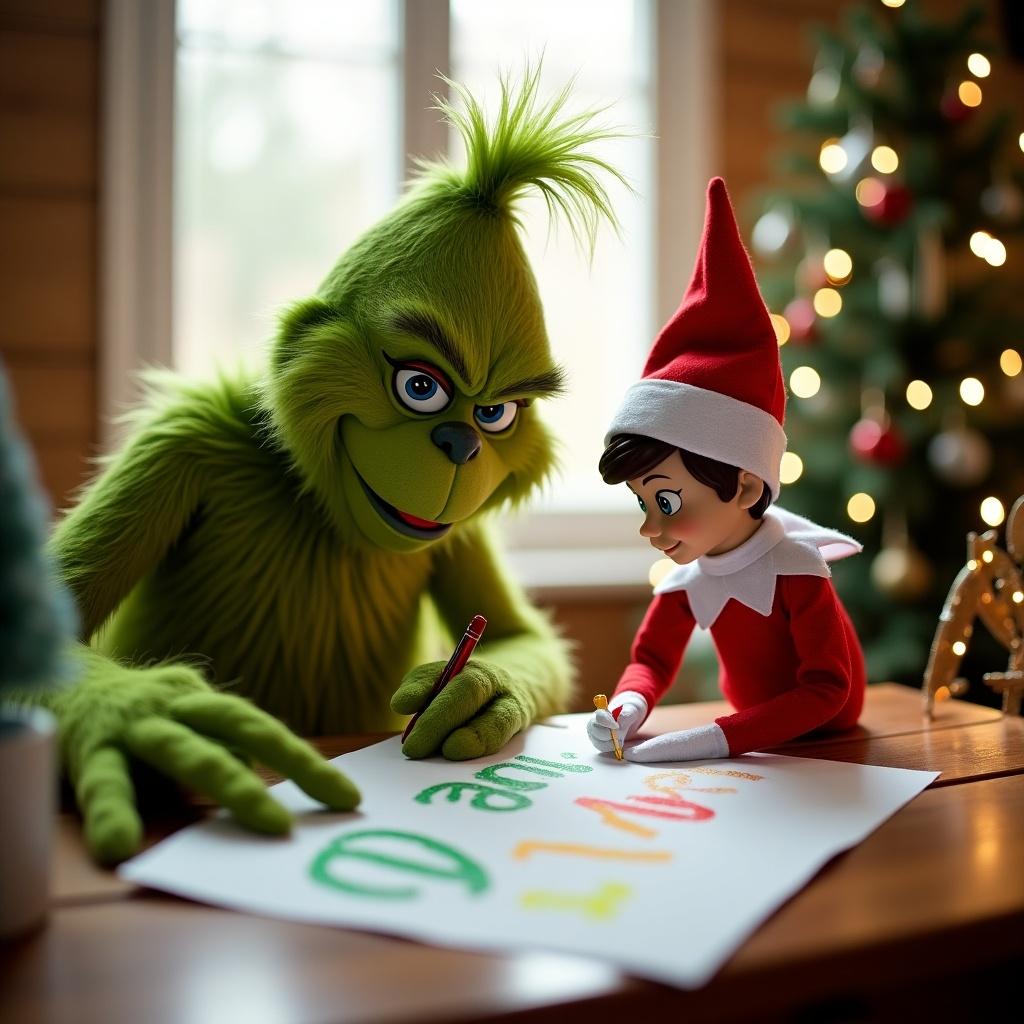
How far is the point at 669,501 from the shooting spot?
79 cm

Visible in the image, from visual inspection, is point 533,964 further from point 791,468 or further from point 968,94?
point 968,94

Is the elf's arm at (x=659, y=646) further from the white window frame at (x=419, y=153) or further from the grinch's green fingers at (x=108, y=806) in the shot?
the white window frame at (x=419, y=153)

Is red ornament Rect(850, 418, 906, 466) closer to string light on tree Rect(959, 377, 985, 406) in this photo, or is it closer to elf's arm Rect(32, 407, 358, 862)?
string light on tree Rect(959, 377, 985, 406)

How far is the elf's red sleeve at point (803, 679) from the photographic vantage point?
0.76 metres

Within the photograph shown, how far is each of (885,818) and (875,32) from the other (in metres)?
1.51

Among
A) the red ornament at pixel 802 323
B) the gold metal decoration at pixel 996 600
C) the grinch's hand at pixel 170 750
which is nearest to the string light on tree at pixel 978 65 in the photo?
the red ornament at pixel 802 323

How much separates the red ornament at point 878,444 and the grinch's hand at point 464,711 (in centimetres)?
102

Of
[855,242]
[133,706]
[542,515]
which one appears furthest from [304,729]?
[855,242]

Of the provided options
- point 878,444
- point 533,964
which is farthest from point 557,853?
point 878,444

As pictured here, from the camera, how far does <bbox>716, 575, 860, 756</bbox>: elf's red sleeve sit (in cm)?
76

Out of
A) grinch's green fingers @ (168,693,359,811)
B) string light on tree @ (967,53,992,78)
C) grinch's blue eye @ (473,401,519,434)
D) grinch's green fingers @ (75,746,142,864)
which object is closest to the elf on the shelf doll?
grinch's blue eye @ (473,401,519,434)

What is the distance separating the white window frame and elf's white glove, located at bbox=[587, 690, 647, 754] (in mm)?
908

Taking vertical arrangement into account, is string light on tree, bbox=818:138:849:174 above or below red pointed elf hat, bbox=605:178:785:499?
above

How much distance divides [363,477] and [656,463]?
0.23 meters
